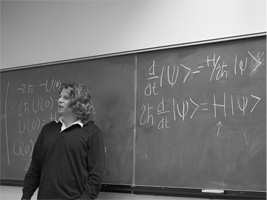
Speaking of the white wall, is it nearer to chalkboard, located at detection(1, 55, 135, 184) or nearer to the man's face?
chalkboard, located at detection(1, 55, 135, 184)

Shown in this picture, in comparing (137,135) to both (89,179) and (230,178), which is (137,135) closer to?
(89,179)

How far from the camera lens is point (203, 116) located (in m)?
2.58

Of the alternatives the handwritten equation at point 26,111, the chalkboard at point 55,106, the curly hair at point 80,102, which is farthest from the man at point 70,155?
the handwritten equation at point 26,111

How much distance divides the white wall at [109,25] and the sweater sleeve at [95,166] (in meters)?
0.73

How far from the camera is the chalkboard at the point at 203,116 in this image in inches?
95.3

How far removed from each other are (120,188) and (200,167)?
638 millimetres

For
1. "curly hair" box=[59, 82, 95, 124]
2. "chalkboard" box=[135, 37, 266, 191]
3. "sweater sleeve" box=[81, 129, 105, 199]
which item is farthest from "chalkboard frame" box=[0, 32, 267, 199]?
"curly hair" box=[59, 82, 95, 124]

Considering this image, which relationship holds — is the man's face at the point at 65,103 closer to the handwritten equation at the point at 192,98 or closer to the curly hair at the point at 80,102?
the curly hair at the point at 80,102

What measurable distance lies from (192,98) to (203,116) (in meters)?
0.14

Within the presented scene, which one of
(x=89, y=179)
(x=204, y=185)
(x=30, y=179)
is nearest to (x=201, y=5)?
(x=204, y=185)

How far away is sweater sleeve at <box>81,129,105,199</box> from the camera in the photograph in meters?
2.58

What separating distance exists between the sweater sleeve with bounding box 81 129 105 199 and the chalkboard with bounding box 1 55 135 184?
23 centimetres

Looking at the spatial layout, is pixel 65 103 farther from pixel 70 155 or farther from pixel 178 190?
pixel 178 190

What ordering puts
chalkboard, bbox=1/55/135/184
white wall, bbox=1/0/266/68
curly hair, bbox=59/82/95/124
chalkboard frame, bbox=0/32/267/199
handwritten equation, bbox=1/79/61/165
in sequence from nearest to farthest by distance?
chalkboard frame, bbox=0/32/267/199
white wall, bbox=1/0/266/68
curly hair, bbox=59/82/95/124
chalkboard, bbox=1/55/135/184
handwritten equation, bbox=1/79/61/165
